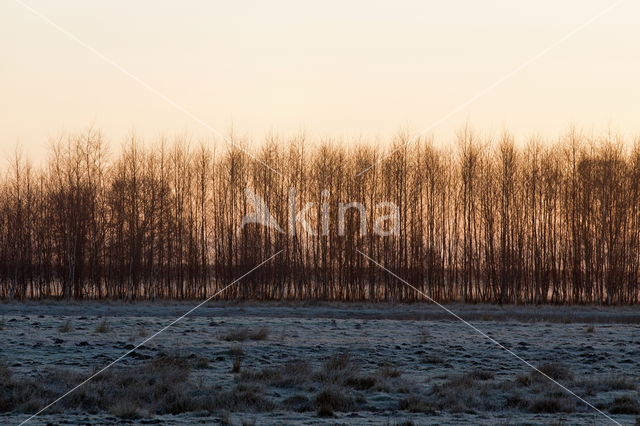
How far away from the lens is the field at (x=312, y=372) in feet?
36.7

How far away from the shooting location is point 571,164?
Answer: 1515 inches

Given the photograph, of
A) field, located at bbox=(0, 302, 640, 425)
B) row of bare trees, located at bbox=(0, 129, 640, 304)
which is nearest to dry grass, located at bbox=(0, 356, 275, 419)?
field, located at bbox=(0, 302, 640, 425)

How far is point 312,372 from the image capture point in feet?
44.6

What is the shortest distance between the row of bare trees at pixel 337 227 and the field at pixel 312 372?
15.6m

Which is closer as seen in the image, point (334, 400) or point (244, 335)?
point (334, 400)

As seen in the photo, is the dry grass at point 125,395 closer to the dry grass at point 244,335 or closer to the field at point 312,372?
the field at point 312,372

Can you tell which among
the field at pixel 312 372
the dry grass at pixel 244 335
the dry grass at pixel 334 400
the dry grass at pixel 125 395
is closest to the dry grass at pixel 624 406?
the field at pixel 312 372

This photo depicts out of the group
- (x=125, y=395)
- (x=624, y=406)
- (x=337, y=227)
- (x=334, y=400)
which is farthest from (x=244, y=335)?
(x=337, y=227)

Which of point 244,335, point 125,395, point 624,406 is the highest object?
point 244,335

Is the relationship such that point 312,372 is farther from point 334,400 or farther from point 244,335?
point 244,335

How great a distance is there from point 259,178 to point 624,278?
17583mm

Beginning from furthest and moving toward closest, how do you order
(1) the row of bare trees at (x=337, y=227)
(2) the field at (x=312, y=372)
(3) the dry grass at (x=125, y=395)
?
(1) the row of bare trees at (x=337, y=227)
(3) the dry grass at (x=125, y=395)
(2) the field at (x=312, y=372)

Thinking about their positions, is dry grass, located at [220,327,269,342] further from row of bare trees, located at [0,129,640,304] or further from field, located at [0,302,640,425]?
row of bare trees, located at [0,129,640,304]

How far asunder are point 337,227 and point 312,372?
24695 mm
